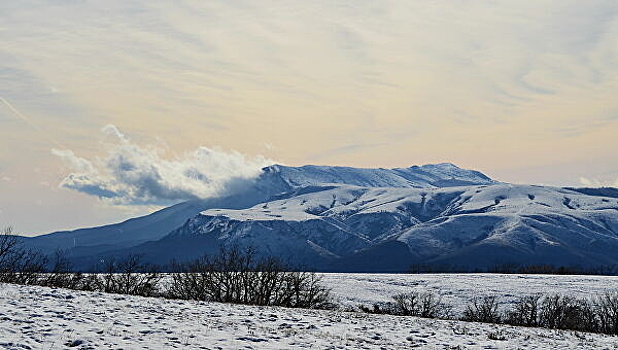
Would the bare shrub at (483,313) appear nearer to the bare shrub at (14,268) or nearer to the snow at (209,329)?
the snow at (209,329)

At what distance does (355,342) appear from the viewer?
27594 mm

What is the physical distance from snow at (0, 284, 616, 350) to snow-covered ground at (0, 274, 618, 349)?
32 millimetres

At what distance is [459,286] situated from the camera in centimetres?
15150

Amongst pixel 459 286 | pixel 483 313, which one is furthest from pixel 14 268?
pixel 459 286

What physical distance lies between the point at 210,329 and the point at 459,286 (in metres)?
133

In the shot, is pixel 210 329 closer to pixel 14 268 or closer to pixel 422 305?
pixel 14 268

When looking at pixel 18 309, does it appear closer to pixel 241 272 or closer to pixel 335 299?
pixel 241 272

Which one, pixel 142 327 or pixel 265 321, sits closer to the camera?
pixel 142 327

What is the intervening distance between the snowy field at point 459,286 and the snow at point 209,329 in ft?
294

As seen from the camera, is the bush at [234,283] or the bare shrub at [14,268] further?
the bush at [234,283]

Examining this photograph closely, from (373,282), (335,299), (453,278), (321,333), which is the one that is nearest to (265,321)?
(321,333)

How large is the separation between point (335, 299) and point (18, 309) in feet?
336

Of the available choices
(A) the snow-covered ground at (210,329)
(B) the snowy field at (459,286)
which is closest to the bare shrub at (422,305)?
(B) the snowy field at (459,286)

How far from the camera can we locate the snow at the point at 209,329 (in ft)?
77.0
